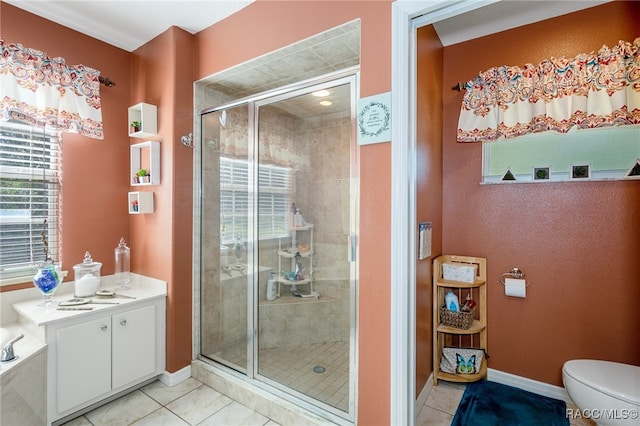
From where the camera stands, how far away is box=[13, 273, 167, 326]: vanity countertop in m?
1.93

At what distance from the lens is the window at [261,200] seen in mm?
2414

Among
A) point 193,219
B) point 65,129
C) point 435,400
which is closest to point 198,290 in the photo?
point 193,219

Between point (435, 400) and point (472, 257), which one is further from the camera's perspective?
point (472, 257)

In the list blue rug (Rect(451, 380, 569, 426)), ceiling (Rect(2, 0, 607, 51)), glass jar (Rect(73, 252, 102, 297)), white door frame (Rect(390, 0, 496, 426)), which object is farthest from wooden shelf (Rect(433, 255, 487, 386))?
glass jar (Rect(73, 252, 102, 297))

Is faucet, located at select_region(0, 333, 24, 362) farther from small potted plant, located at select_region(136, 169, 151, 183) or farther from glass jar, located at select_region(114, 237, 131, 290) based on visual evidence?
small potted plant, located at select_region(136, 169, 151, 183)

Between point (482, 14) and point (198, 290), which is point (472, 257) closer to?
point (482, 14)

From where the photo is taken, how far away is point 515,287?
2322 mm

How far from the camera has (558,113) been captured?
2066 millimetres

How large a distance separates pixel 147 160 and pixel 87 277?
1010 mm

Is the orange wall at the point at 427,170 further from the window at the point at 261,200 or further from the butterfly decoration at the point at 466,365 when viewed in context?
the window at the point at 261,200

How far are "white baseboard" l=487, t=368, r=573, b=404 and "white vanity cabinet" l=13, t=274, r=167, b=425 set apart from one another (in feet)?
8.46

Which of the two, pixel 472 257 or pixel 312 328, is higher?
pixel 472 257

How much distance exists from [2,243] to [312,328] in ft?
7.47

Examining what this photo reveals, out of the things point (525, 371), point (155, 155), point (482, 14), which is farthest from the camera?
point (155, 155)
